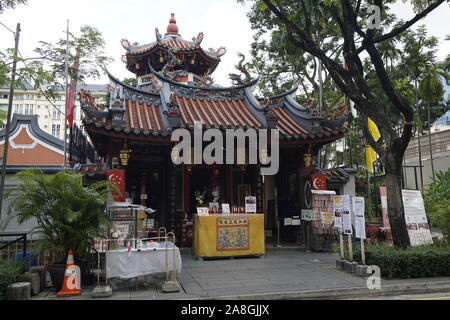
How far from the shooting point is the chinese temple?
1100cm

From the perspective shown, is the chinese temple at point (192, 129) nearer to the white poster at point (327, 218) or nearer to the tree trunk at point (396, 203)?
the white poster at point (327, 218)

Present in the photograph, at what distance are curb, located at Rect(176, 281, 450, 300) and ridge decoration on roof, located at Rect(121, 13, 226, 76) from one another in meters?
12.9

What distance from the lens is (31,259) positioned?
325 inches

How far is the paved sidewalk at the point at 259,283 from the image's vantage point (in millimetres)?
6723

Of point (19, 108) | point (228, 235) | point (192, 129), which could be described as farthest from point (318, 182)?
point (19, 108)

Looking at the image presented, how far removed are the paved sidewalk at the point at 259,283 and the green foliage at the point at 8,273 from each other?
23.7 inches

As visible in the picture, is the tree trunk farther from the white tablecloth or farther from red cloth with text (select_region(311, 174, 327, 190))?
the white tablecloth

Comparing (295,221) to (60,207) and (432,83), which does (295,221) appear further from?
(432,83)

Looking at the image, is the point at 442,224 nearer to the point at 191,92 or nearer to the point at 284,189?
the point at 284,189

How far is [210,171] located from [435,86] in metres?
14.2

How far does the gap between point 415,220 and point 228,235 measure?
570cm

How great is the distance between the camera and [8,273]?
648 centimetres

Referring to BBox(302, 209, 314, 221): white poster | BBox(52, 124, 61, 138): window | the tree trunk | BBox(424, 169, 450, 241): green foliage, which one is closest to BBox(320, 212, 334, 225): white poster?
BBox(302, 209, 314, 221): white poster

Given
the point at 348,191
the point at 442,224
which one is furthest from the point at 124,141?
the point at 442,224
